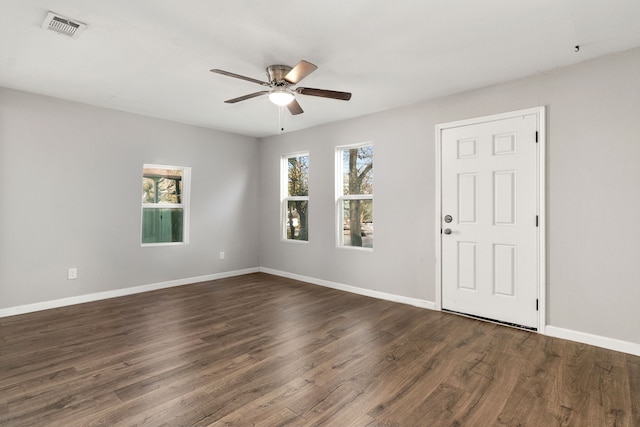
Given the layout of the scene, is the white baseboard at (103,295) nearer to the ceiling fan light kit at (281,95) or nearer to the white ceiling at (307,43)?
the white ceiling at (307,43)

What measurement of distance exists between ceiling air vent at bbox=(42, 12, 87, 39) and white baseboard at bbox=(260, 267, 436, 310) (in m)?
4.00

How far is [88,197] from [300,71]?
3.32 metres

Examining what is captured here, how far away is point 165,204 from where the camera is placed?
4.95 m

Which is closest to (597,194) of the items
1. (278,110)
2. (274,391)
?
(274,391)

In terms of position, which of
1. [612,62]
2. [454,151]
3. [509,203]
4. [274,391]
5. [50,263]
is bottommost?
[274,391]

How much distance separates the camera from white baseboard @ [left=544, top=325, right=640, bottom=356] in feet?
8.68

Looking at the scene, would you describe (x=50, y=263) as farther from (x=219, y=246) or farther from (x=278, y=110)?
(x=278, y=110)

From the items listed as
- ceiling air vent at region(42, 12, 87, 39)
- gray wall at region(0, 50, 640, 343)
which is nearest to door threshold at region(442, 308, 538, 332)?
gray wall at region(0, 50, 640, 343)

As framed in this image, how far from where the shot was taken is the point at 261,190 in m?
6.07

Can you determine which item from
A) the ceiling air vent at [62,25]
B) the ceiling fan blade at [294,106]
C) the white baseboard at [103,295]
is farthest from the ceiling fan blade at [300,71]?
the white baseboard at [103,295]

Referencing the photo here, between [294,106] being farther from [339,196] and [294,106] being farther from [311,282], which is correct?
[311,282]

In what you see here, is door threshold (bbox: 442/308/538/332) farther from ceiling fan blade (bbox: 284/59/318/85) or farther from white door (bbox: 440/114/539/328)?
ceiling fan blade (bbox: 284/59/318/85)

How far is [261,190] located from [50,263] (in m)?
3.22

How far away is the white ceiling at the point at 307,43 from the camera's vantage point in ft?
7.04
